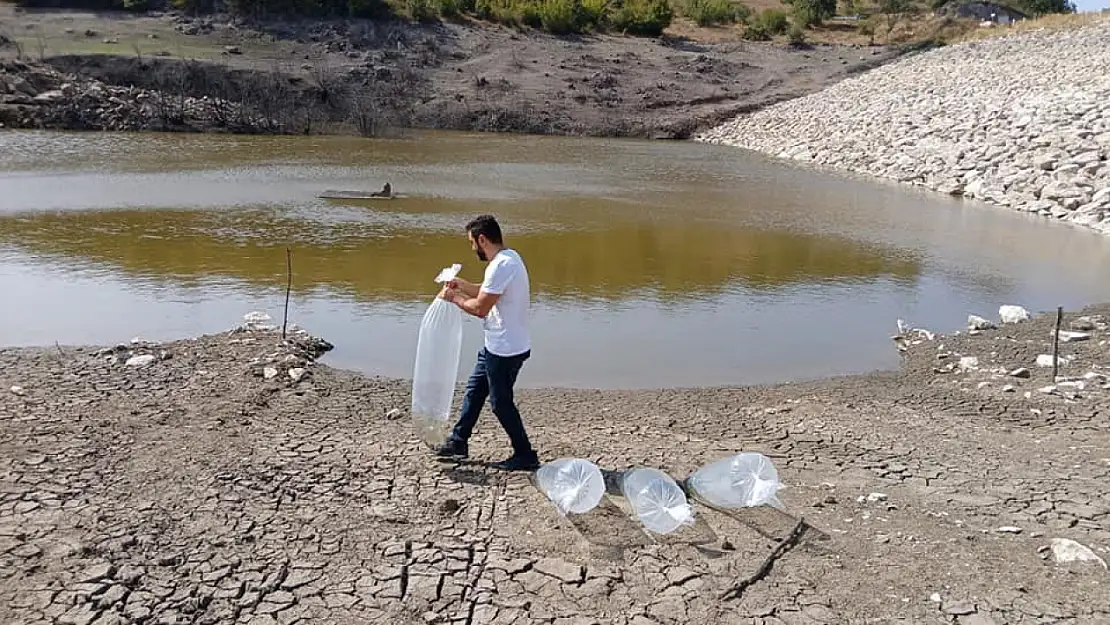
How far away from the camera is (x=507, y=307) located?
518cm

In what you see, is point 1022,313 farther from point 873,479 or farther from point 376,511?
point 376,511

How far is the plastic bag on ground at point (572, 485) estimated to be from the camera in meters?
4.93

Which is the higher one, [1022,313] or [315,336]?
[1022,313]

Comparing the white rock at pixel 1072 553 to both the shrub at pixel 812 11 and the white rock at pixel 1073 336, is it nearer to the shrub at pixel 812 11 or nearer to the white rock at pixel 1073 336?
the white rock at pixel 1073 336

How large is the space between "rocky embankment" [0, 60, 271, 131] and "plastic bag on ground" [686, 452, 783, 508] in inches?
1221

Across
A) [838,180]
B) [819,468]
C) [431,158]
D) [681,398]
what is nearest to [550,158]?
[431,158]

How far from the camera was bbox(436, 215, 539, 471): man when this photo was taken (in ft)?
16.7

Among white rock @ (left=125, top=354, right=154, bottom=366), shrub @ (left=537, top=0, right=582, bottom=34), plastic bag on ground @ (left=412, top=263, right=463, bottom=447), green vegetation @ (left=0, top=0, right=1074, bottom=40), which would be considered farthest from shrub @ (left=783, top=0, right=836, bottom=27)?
plastic bag on ground @ (left=412, top=263, right=463, bottom=447)

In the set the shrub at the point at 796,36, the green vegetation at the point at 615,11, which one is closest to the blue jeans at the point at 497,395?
the green vegetation at the point at 615,11

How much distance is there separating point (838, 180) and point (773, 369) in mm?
17134

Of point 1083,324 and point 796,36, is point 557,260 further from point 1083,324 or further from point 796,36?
point 796,36

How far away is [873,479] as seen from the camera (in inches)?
220

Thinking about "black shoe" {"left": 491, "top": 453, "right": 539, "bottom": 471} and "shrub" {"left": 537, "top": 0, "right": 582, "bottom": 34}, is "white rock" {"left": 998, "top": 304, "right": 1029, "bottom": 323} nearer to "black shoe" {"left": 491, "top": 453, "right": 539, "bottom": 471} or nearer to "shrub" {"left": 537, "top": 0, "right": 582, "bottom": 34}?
"black shoe" {"left": 491, "top": 453, "right": 539, "bottom": 471}

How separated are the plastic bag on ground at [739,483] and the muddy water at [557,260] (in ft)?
9.83
